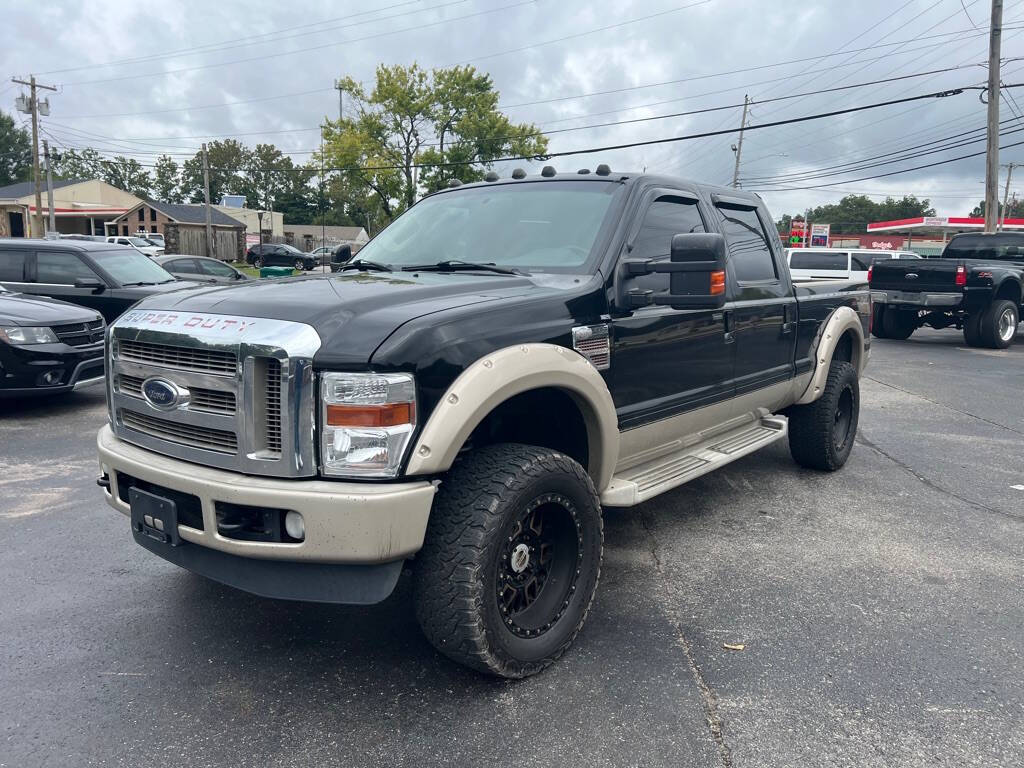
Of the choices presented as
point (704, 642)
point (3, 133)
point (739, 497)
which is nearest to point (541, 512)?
point (704, 642)

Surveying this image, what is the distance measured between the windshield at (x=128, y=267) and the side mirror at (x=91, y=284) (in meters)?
0.18

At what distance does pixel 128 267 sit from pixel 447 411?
9201 millimetres

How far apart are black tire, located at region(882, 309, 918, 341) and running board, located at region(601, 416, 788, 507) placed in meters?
11.4

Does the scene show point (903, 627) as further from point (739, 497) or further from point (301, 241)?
point (301, 241)

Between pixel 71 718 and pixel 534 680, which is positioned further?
pixel 534 680

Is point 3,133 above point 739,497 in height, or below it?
above

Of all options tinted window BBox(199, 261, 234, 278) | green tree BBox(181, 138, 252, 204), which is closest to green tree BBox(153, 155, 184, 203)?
green tree BBox(181, 138, 252, 204)

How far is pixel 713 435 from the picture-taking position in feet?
15.0

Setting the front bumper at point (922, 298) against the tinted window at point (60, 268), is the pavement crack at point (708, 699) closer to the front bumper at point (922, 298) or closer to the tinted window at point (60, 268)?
the tinted window at point (60, 268)

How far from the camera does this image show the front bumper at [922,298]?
1348 cm

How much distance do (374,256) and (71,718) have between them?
2540 mm

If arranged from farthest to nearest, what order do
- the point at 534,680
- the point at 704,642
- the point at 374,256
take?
1. the point at 374,256
2. the point at 704,642
3. the point at 534,680

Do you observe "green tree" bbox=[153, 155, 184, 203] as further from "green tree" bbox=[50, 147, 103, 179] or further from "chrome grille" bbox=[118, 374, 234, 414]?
"chrome grille" bbox=[118, 374, 234, 414]

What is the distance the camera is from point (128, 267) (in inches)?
407
